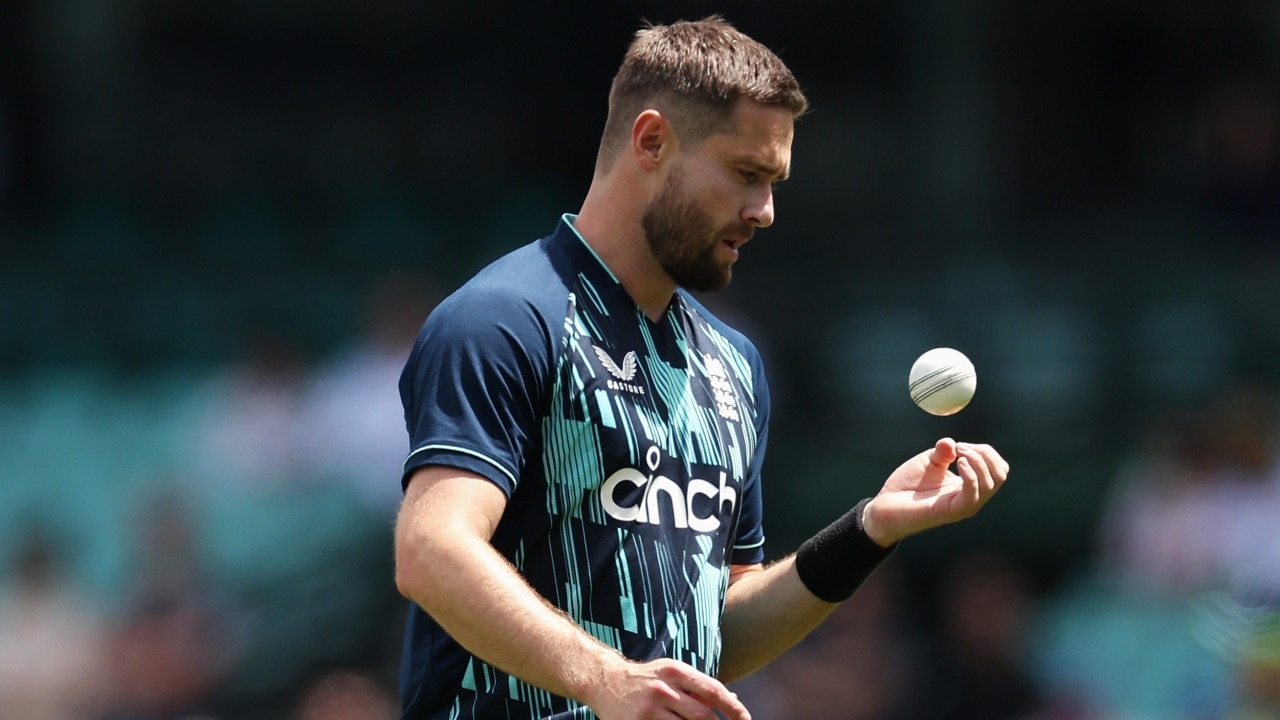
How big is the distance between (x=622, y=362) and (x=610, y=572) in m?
0.48

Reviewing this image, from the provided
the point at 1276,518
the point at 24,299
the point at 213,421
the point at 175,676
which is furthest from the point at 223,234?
the point at 1276,518

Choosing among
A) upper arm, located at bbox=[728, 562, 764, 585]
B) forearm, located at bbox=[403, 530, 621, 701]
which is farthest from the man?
upper arm, located at bbox=[728, 562, 764, 585]

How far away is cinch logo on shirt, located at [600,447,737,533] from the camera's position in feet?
13.0

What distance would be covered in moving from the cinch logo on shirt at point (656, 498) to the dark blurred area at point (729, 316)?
12.1 ft

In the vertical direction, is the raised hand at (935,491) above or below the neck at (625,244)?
below

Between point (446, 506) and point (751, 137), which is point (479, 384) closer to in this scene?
point (446, 506)

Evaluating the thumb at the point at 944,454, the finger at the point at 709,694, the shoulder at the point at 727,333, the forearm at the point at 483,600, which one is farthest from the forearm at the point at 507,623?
the shoulder at the point at 727,333

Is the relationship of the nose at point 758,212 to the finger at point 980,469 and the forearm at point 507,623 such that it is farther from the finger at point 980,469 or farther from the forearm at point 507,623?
the forearm at point 507,623

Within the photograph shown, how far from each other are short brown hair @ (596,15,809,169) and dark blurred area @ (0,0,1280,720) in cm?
393

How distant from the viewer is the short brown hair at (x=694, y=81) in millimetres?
4121

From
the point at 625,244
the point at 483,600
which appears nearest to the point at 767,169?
the point at 625,244

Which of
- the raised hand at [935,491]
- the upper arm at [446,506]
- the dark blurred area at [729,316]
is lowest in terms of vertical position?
the dark blurred area at [729,316]

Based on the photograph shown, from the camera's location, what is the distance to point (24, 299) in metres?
13.0

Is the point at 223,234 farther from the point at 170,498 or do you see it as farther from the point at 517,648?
the point at 517,648
